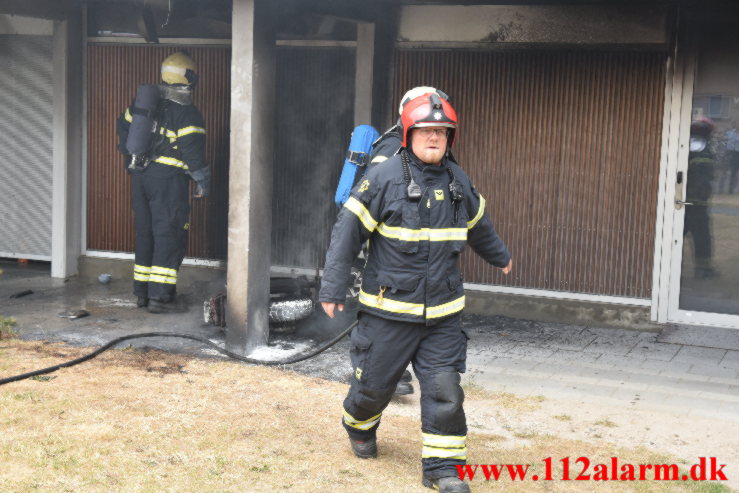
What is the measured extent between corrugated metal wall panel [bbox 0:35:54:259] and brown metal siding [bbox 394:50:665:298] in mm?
4178

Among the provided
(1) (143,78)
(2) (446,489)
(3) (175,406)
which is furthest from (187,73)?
(2) (446,489)

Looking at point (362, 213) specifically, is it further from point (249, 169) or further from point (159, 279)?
point (159, 279)

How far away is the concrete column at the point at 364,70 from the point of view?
9.07 metres

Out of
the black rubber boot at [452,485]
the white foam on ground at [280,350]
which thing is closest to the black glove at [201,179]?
the white foam on ground at [280,350]

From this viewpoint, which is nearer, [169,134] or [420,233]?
[420,233]

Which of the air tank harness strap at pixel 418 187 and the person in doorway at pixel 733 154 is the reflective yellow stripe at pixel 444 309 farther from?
the person in doorway at pixel 733 154

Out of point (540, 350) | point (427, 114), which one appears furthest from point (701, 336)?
point (427, 114)

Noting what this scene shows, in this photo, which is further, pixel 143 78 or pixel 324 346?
pixel 143 78

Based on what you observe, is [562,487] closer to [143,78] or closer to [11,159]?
[143,78]

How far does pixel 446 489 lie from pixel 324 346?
2.82m

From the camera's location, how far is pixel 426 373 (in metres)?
4.92

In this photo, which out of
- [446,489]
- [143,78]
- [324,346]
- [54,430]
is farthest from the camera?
[143,78]

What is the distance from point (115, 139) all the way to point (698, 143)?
19.9 ft

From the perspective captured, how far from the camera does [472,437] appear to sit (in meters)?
5.69
